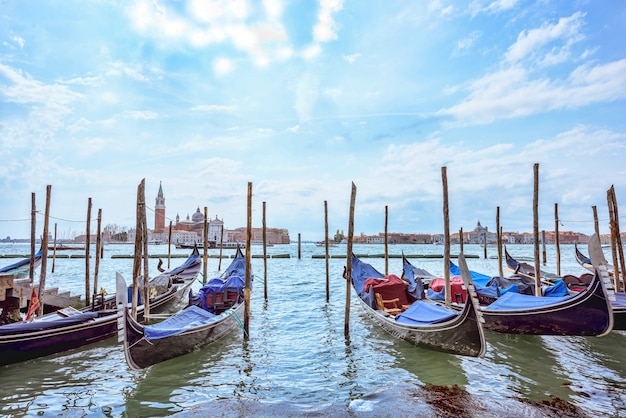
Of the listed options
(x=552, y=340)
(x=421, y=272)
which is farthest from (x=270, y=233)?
(x=552, y=340)

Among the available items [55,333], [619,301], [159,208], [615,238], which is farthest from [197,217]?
[619,301]

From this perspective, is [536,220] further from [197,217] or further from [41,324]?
[197,217]

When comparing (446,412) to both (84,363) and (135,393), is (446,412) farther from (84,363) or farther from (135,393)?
(84,363)

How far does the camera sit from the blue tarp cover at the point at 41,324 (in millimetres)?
→ 5660

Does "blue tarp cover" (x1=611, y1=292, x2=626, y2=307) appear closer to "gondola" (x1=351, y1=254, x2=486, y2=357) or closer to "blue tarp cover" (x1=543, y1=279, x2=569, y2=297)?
"blue tarp cover" (x1=543, y1=279, x2=569, y2=297)

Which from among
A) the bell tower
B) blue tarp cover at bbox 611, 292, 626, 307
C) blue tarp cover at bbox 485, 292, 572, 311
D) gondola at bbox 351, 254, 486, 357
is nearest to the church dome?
the bell tower

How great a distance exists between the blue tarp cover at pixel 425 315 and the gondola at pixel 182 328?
11.0ft

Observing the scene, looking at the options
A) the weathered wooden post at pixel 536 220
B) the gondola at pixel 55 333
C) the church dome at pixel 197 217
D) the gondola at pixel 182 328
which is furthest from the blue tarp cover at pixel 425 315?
the church dome at pixel 197 217

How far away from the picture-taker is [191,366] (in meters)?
5.89

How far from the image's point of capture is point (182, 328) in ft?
19.6

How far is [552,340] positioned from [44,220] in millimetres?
11005

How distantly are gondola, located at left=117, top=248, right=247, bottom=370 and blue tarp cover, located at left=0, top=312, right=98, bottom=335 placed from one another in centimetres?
165

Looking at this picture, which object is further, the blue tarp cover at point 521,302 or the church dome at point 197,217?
the church dome at point 197,217

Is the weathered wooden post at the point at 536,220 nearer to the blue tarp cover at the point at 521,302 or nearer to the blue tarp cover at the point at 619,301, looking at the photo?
the blue tarp cover at the point at 619,301
